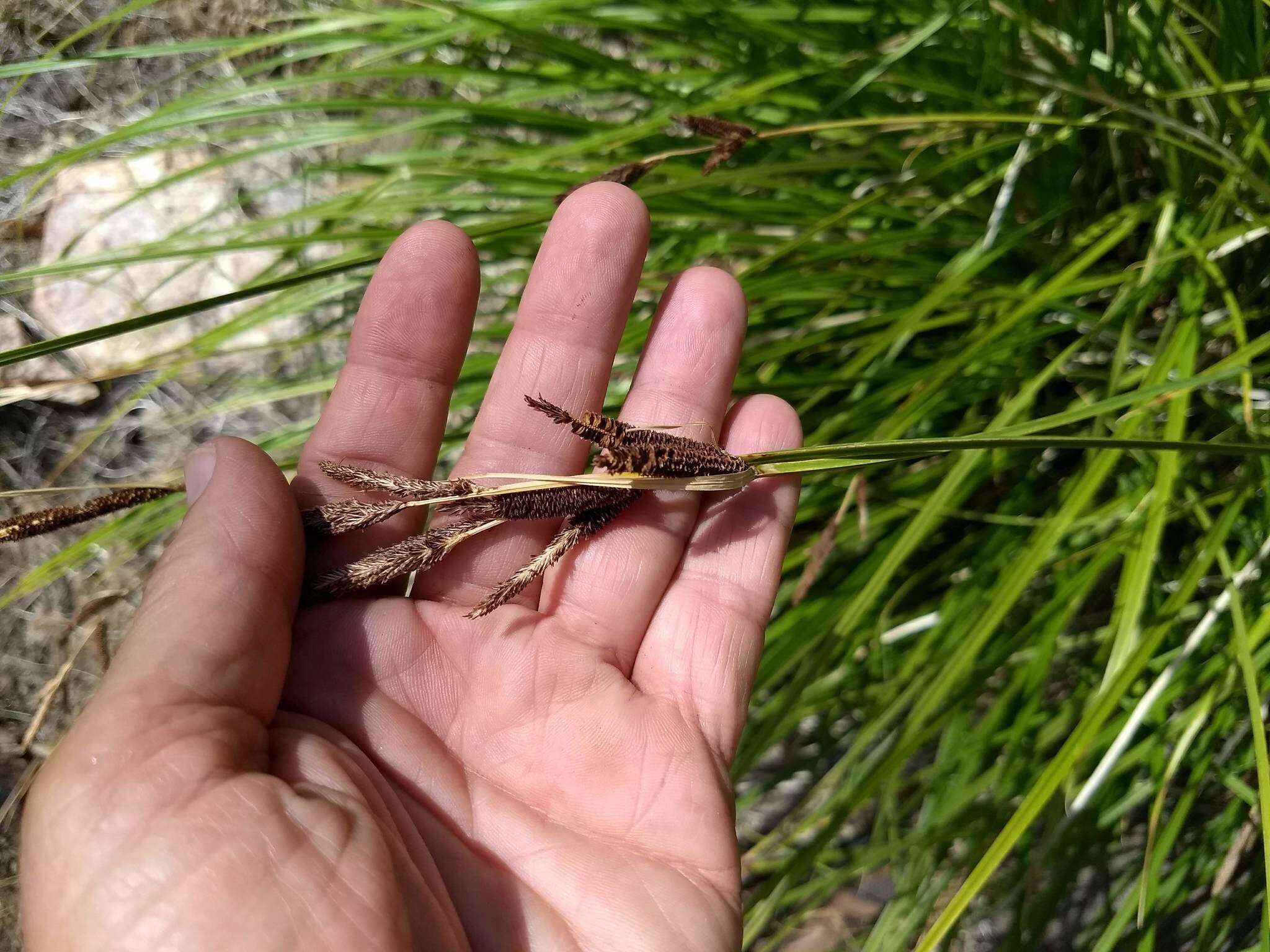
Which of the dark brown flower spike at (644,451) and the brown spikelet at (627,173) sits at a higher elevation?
the brown spikelet at (627,173)

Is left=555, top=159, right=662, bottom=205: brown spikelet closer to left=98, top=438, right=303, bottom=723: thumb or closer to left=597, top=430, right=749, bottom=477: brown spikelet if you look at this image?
left=597, top=430, right=749, bottom=477: brown spikelet

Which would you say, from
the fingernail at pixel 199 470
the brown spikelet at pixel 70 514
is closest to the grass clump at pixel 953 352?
the fingernail at pixel 199 470

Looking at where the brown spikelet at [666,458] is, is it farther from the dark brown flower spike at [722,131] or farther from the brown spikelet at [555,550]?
the dark brown flower spike at [722,131]

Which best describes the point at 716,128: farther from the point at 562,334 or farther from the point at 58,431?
the point at 58,431

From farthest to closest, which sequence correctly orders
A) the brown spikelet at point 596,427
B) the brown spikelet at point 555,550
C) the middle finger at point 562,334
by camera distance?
1. the middle finger at point 562,334
2. the brown spikelet at point 555,550
3. the brown spikelet at point 596,427

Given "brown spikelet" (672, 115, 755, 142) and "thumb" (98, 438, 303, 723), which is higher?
"brown spikelet" (672, 115, 755, 142)

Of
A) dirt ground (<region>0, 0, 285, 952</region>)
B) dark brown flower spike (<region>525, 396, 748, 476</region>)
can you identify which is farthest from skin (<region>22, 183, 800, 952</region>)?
dirt ground (<region>0, 0, 285, 952</region>)

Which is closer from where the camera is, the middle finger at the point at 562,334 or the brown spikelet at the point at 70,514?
the brown spikelet at the point at 70,514
